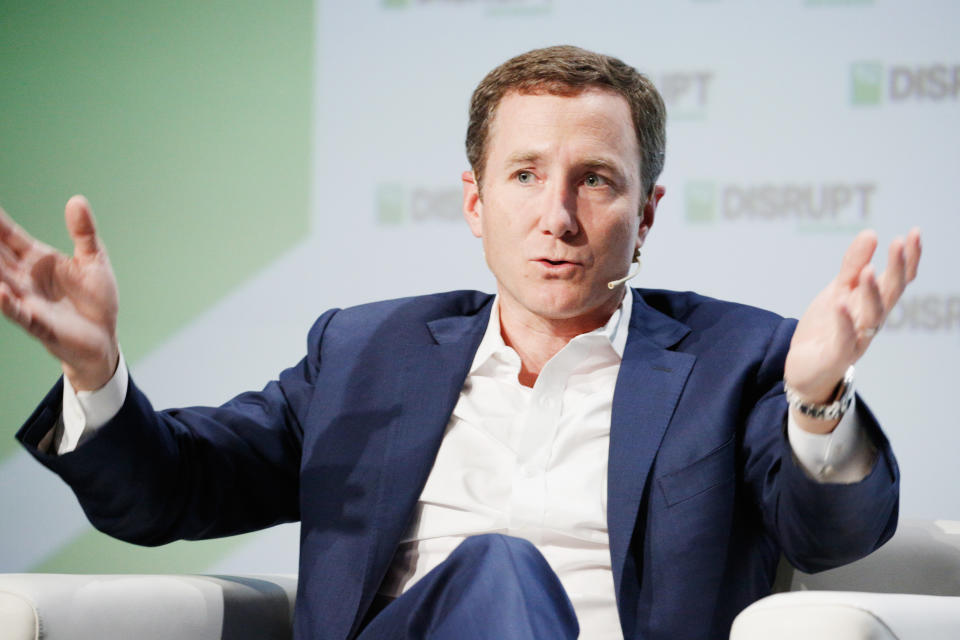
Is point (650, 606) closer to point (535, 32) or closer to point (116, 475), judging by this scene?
point (116, 475)

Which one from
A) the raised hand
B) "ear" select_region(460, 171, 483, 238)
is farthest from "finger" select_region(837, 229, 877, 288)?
"ear" select_region(460, 171, 483, 238)

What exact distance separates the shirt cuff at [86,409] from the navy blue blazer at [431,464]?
2cm

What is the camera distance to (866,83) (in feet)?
8.86

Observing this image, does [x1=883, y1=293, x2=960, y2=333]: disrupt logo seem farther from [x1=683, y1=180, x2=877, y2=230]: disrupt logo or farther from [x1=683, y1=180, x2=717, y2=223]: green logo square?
[x1=683, y1=180, x2=717, y2=223]: green logo square

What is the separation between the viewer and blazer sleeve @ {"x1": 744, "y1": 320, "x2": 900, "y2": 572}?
145cm

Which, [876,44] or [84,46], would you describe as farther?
[84,46]

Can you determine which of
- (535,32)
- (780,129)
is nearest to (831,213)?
(780,129)

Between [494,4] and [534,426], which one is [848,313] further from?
[494,4]

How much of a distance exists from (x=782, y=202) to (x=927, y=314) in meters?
0.46

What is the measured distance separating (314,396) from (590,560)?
58 centimetres

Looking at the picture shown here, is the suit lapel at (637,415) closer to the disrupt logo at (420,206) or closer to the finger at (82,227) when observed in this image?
the finger at (82,227)

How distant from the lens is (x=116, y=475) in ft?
5.18

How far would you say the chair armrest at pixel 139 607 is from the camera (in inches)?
54.9

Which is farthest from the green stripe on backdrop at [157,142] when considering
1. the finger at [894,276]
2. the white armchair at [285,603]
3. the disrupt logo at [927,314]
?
→ the finger at [894,276]
